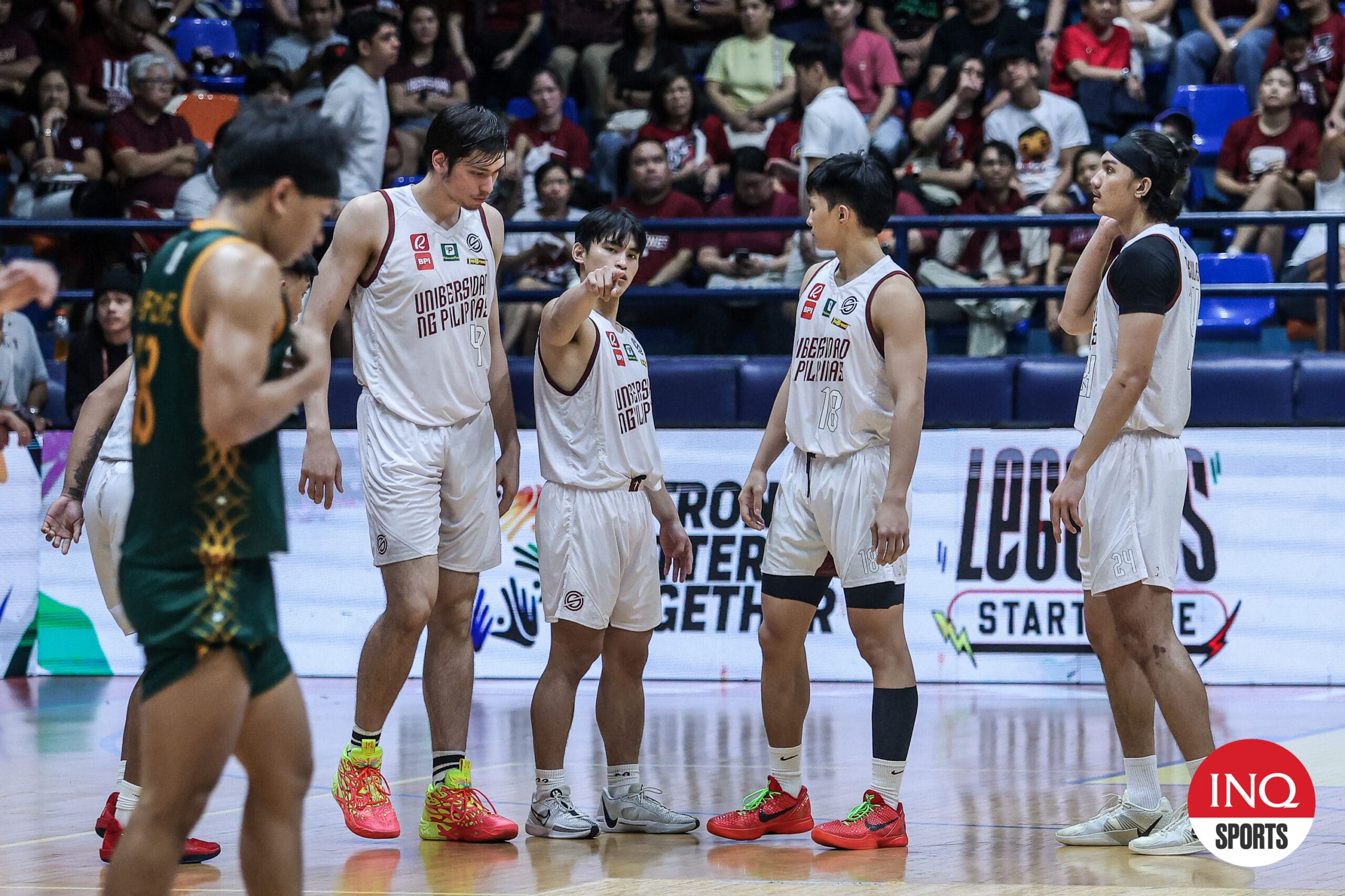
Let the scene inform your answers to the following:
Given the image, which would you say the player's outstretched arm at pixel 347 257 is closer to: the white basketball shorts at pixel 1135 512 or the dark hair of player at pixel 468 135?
the dark hair of player at pixel 468 135

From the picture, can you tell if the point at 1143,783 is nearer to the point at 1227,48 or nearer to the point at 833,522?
the point at 833,522

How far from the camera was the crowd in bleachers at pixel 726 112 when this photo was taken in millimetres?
10539

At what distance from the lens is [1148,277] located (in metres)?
4.98

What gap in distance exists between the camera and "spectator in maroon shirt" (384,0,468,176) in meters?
12.2

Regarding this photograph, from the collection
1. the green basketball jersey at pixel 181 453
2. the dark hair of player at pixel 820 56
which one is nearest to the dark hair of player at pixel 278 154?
the green basketball jersey at pixel 181 453

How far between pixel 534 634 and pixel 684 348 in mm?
2546

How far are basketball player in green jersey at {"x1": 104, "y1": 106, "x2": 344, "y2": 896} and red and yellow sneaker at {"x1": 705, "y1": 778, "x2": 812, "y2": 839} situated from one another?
2270 millimetres

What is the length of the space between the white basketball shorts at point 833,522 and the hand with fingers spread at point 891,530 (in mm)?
107

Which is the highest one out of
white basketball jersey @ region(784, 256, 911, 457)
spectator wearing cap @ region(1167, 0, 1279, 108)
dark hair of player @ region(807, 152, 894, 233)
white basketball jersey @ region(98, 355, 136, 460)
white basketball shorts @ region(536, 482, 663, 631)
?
spectator wearing cap @ region(1167, 0, 1279, 108)

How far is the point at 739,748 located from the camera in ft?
23.2

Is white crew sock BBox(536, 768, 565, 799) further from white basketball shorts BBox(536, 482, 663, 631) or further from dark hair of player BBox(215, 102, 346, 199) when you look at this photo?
dark hair of player BBox(215, 102, 346, 199)

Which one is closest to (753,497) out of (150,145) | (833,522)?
(833,522)

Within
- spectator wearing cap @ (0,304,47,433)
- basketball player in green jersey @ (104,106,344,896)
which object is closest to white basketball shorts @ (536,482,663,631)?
basketball player in green jersey @ (104,106,344,896)

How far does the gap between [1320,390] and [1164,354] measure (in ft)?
14.3
